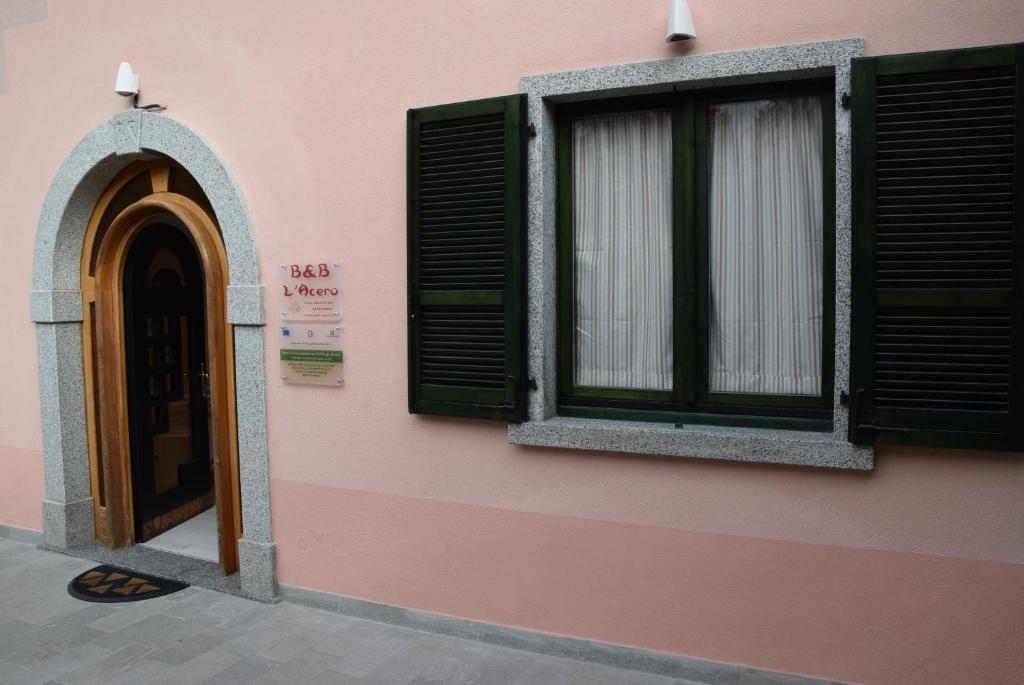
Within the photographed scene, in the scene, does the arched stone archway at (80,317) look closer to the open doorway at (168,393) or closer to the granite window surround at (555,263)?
the open doorway at (168,393)

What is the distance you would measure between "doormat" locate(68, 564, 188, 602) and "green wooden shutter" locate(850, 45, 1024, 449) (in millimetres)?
4505

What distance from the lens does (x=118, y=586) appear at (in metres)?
5.45

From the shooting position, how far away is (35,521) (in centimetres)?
639

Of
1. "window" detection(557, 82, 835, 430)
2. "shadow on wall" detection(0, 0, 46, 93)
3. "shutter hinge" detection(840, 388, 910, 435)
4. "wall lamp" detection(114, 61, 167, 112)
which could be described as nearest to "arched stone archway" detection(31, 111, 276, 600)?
"wall lamp" detection(114, 61, 167, 112)

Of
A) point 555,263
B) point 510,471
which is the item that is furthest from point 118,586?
point 555,263

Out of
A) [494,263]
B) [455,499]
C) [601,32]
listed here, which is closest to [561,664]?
[455,499]

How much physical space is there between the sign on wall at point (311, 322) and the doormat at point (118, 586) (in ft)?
5.85

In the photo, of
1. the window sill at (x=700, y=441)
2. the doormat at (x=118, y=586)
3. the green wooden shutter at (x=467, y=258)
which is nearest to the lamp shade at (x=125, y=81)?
the green wooden shutter at (x=467, y=258)

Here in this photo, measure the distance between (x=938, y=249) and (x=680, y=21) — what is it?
1.53m

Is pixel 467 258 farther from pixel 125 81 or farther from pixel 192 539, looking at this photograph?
pixel 192 539

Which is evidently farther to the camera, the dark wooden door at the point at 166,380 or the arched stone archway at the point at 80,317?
the dark wooden door at the point at 166,380

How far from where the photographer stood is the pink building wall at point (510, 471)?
11.5 ft

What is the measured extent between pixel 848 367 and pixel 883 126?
106 cm

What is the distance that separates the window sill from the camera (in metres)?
3.59
